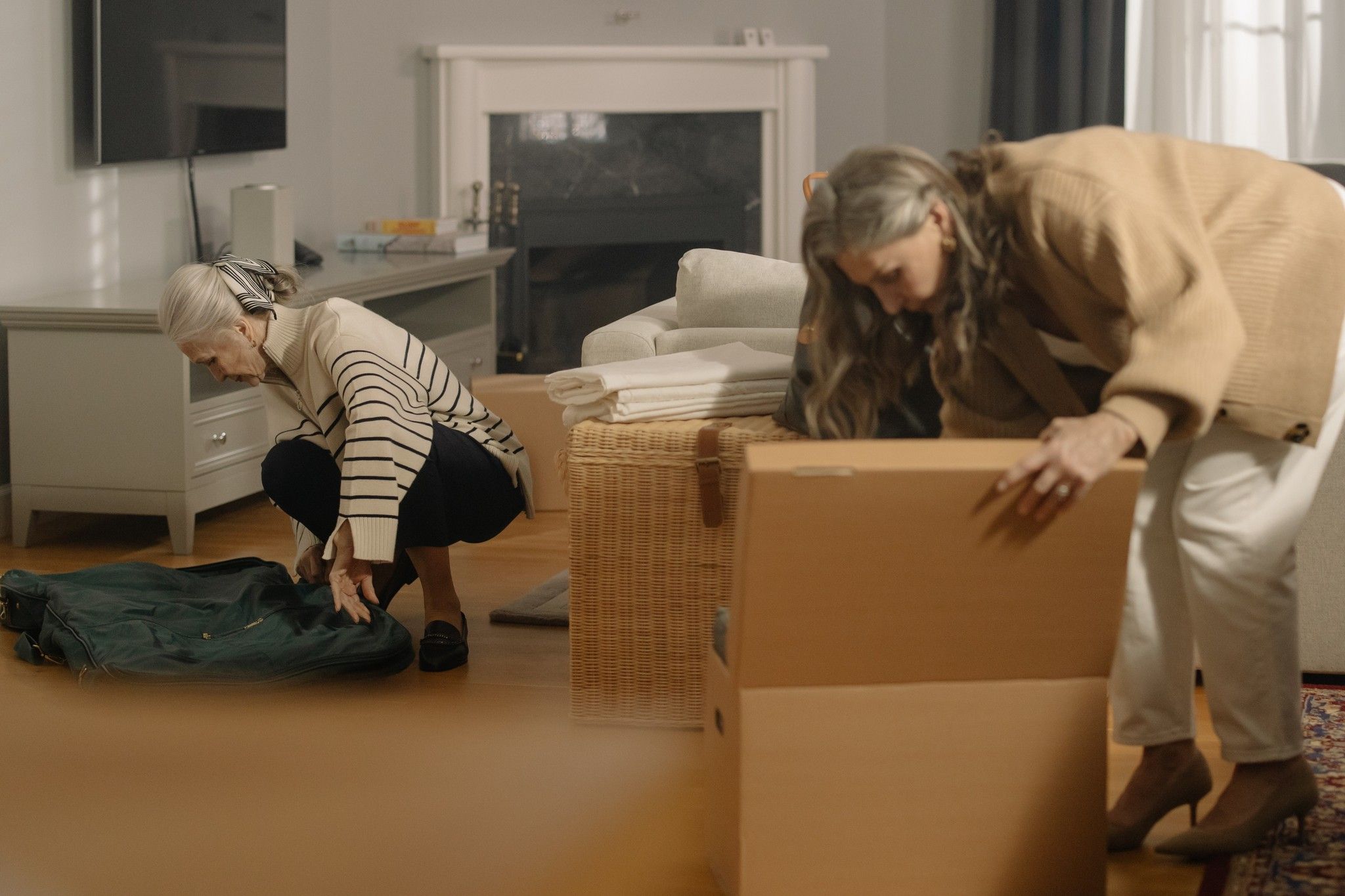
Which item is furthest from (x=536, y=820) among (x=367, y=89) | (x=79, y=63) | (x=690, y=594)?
(x=367, y=89)

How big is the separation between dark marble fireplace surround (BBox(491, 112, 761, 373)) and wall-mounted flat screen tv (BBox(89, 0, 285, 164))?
110 centimetres

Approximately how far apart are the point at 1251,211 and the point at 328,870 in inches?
51.7

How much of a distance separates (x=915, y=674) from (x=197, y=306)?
147 centimetres

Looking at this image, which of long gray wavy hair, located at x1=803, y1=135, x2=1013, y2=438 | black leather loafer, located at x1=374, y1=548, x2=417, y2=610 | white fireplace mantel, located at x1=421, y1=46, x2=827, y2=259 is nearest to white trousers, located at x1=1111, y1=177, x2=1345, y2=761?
long gray wavy hair, located at x1=803, y1=135, x2=1013, y2=438

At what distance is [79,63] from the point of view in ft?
12.1

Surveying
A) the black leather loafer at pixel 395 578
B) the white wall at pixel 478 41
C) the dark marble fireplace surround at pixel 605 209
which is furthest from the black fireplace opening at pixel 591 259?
the black leather loafer at pixel 395 578

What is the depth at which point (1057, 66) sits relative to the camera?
17.0 ft

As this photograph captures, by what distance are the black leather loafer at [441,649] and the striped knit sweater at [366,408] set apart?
282 millimetres

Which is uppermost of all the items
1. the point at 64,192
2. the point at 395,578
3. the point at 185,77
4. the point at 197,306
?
the point at 185,77

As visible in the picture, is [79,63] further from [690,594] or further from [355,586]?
[690,594]

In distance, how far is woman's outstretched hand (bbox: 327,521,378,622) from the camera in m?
2.31

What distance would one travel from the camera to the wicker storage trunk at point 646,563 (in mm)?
2133

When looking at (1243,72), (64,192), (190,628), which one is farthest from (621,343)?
(1243,72)

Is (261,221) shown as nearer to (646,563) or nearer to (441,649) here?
(441,649)
